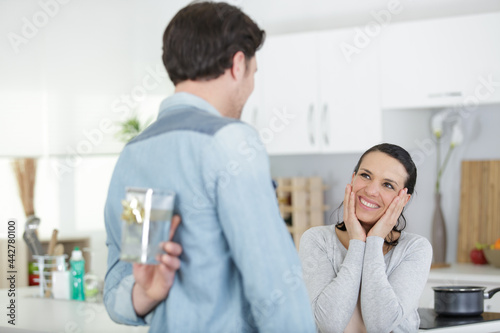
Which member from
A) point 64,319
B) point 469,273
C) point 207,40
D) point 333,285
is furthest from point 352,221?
point 469,273

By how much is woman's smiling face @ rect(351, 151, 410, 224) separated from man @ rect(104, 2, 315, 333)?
3.20 ft

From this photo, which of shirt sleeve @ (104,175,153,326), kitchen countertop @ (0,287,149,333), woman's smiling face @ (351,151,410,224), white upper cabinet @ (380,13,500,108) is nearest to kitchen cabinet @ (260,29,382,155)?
white upper cabinet @ (380,13,500,108)

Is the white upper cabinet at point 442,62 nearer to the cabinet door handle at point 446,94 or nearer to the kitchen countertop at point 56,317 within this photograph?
the cabinet door handle at point 446,94

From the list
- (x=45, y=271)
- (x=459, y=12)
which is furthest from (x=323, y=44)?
(x=45, y=271)

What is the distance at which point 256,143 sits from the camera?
1.06m

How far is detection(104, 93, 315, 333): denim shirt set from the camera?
1041mm

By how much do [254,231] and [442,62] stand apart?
2.90 meters

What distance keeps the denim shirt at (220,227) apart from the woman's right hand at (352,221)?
0.94 meters

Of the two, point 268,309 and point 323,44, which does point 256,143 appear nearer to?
point 268,309

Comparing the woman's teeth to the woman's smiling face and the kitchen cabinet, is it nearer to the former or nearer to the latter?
the woman's smiling face

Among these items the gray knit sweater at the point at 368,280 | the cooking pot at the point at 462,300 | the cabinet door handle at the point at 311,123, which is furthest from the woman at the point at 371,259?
the cabinet door handle at the point at 311,123

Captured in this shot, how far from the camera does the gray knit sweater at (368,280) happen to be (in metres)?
1.91

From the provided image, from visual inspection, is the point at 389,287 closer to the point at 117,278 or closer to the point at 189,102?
the point at 117,278

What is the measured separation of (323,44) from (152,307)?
3.05 m
